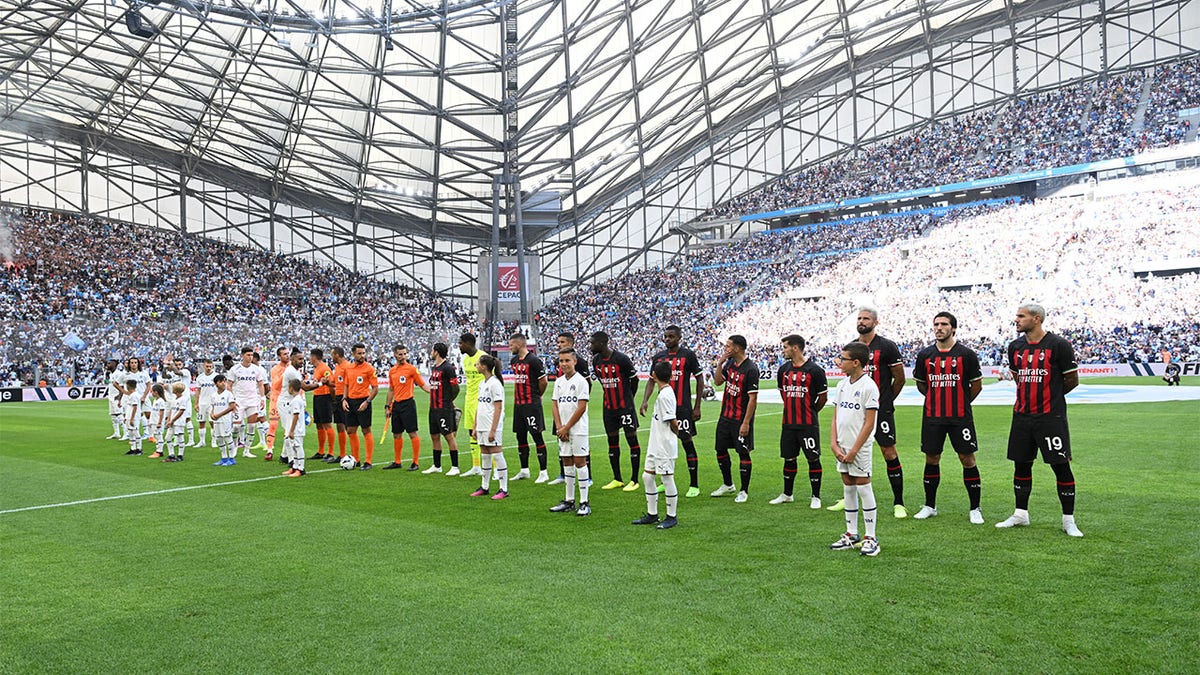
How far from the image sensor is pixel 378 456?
15578mm

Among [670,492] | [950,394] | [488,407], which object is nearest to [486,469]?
[488,407]

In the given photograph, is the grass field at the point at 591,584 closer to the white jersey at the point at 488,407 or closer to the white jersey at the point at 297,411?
the white jersey at the point at 488,407

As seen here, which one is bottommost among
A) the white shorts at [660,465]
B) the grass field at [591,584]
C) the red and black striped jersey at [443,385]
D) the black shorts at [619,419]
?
the grass field at [591,584]

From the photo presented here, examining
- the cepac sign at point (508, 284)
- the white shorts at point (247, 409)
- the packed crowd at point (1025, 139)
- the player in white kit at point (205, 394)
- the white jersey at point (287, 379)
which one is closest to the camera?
the white jersey at point (287, 379)

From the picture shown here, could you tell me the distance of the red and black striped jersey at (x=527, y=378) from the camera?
11.6m

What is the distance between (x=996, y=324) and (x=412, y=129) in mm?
34469

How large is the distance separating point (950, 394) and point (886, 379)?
70cm

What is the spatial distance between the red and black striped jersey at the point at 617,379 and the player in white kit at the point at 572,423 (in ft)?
4.57

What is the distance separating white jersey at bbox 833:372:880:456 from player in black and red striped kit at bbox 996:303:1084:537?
1.62 meters

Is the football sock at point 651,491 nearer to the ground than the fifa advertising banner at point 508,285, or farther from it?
nearer to the ground

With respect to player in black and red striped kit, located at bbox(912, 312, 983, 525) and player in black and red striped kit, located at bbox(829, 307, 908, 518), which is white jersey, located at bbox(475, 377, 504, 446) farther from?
player in black and red striped kit, located at bbox(912, 312, 983, 525)

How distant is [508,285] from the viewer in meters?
57.4

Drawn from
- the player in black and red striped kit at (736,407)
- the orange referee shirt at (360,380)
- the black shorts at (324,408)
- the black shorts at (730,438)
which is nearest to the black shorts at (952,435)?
the player in black and red striped kit at (736,407)

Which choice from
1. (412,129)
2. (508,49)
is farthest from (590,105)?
(412,129)
